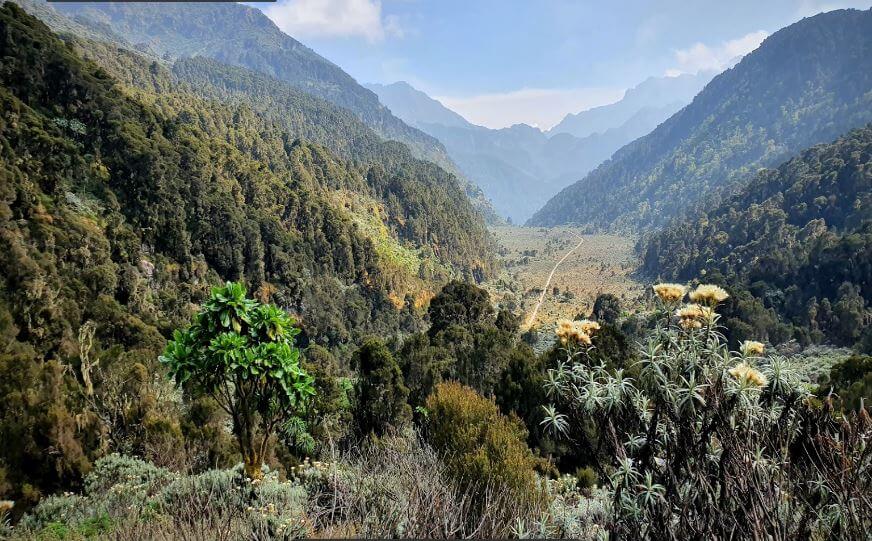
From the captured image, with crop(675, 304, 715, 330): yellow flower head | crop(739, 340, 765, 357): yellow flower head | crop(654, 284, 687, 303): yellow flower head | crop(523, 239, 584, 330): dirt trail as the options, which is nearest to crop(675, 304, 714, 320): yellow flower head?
crop(675, 304, 715, 330): yellow flower head

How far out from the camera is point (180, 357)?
5.84m

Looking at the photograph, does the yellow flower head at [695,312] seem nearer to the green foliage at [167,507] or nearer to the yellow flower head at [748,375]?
the yellow flower head at [748,375]

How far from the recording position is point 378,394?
A: 1423cm

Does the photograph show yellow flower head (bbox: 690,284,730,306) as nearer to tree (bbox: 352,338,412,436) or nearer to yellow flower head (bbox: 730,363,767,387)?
yellow flower head (bbox: 730,363,767,387)

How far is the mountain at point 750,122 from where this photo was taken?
126 metres

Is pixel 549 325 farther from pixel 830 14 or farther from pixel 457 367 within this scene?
pixel 830 14

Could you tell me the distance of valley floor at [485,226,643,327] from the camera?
57.4 m

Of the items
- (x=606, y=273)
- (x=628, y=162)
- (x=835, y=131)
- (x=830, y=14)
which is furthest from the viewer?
(x=628, y=162)

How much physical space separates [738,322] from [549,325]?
1712 cm

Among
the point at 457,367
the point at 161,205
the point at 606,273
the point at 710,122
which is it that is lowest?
the point at 606,273

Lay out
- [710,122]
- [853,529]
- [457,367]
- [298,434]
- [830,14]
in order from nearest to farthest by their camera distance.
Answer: [853,529] < [298,434] < [457,367] < [830,14] < [710,122]

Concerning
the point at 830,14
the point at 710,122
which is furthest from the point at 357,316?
the point at 830,14

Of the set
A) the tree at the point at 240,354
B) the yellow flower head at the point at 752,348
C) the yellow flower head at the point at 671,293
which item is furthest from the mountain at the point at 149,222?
the yellow flower head at the point at 752,348

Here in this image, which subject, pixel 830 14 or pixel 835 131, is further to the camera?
pixel 830 14
